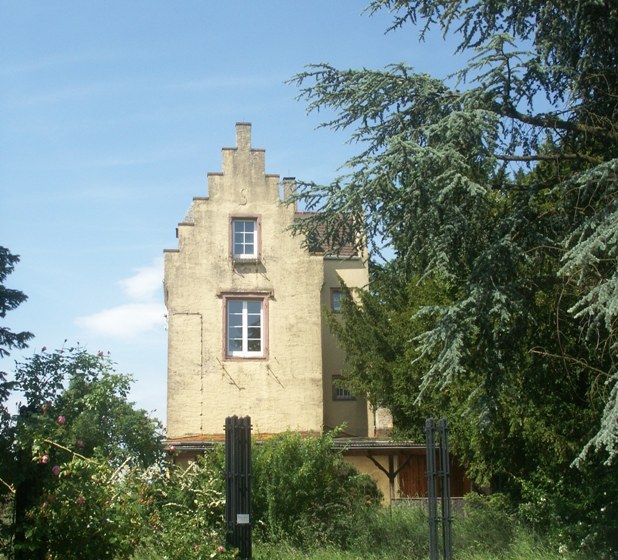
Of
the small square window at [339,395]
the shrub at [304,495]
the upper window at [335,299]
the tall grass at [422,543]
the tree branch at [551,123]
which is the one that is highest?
the upper window at [335,299]

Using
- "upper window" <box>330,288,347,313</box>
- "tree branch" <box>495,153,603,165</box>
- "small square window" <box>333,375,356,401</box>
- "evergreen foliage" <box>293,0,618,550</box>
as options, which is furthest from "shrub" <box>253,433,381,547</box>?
"upper window" <box>330,288,347,313</box>

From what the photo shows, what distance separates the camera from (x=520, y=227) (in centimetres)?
1686

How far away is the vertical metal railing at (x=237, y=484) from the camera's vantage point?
1471 centimetres

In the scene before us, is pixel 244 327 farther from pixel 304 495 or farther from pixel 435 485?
pixel 435 485

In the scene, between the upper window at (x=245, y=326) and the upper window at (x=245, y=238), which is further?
the upper window at (x=245, y=238)

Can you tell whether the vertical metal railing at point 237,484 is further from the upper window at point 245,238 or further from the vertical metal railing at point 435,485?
the upper window at point 245,238

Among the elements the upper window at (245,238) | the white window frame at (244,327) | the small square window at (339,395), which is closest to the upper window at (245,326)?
the white window frame at (244,327)

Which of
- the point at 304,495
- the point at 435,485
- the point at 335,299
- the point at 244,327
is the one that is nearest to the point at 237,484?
the point at 435,485

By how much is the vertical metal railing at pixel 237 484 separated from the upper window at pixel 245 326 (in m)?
19.9

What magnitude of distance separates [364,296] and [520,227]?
17001 millimetres

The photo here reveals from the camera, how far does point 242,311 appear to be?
35.1 metres

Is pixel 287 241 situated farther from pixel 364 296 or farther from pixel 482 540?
pixel 482 540

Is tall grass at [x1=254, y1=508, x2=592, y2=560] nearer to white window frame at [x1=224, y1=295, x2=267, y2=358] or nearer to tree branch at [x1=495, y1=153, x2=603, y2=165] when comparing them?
tree branch at [x1=495, y1=153, x2=603, y2=165]

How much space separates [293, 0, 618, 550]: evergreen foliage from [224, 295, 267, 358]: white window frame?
53.8 feet
